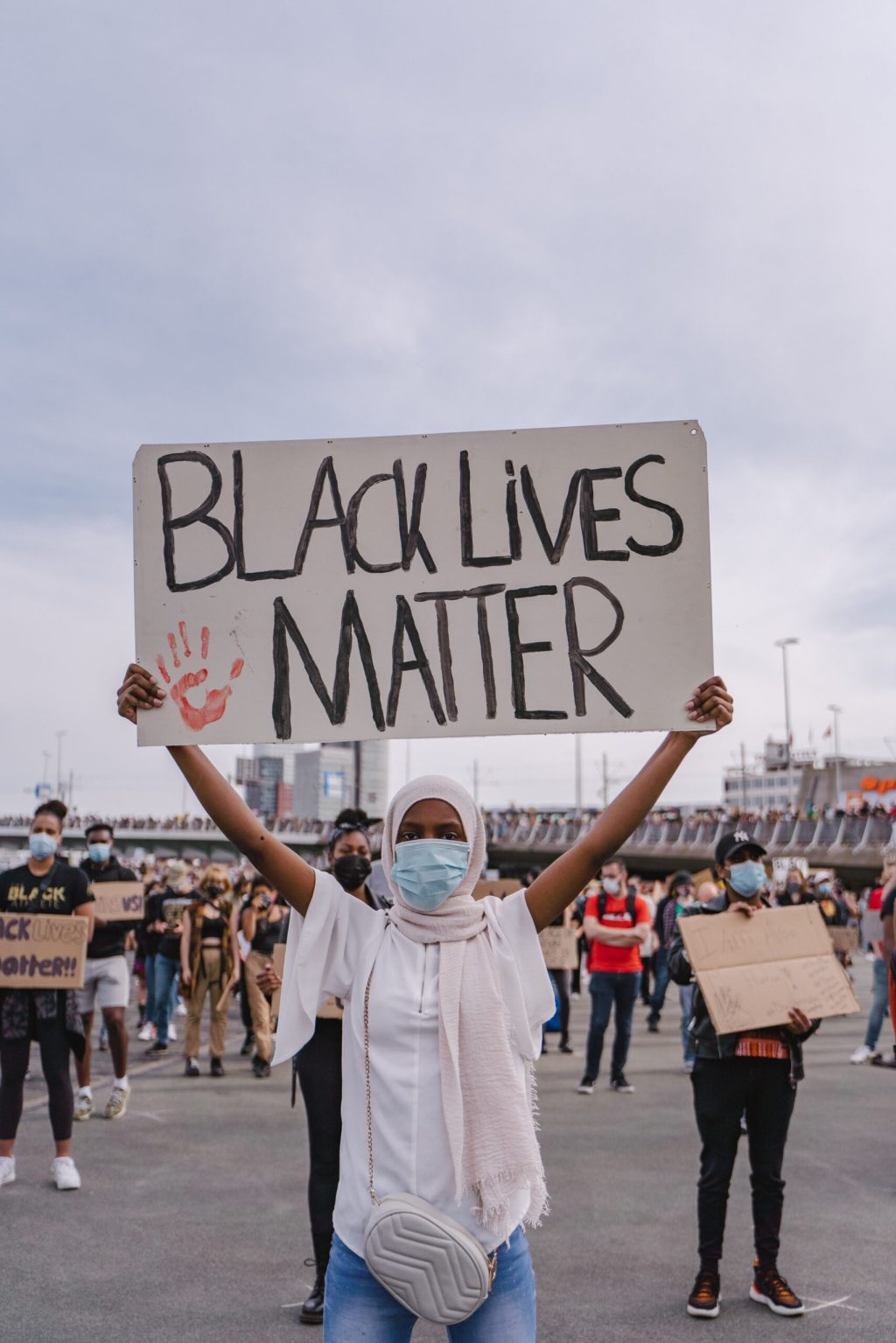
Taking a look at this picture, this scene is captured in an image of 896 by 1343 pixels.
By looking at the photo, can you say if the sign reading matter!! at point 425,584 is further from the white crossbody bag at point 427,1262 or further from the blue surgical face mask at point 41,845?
the blue surgical face mask at point 41,845

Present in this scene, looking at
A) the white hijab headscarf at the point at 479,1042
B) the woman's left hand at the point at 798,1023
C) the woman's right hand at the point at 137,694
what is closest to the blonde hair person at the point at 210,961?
the woman's left hand at the point at 798,1023

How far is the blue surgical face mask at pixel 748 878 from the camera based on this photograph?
5.46 meters

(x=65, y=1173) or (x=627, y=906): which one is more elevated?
(x=627, y=906)

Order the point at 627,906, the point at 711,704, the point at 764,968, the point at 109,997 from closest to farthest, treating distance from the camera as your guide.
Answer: the point at 711,704 → the point at 764,968 → the point at 109,997 → the point at 627,906

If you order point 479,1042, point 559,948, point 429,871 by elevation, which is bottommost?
point 559,948

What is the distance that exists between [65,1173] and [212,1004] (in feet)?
16.3

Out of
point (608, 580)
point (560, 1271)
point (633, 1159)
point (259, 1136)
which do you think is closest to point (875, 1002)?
point (633, 1159)

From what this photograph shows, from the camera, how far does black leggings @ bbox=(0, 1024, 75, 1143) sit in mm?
6484

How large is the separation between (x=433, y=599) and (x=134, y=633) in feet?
2.67

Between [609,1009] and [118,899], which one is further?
[609,1009]

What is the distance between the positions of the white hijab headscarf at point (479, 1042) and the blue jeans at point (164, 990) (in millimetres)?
10472

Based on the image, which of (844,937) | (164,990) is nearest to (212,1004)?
(164,990)

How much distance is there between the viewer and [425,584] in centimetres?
321

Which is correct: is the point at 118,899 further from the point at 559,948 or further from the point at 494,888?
the point at 559,948
